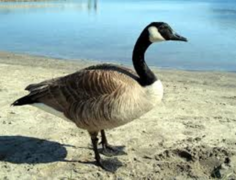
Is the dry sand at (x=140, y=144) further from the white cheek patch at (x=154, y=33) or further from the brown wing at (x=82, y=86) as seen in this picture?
the white cheek patch at (x=154, y=33)

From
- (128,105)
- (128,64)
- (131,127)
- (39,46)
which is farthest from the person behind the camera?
(39,46)

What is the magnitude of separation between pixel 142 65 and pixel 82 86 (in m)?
0.91

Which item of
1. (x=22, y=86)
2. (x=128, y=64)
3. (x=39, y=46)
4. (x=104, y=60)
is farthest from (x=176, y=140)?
(x=39, y=46)

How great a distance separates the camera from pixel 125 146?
6551mm

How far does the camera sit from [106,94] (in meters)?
5.37

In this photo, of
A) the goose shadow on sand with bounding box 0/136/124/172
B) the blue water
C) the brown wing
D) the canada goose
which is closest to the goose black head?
the canada goose

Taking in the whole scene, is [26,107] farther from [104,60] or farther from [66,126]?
[104,60]

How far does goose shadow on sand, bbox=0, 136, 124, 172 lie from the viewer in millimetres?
5949

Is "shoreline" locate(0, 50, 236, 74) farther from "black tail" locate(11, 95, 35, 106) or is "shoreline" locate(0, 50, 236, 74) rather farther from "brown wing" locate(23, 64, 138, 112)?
"black tail" locate(11, 95, 35, 106)

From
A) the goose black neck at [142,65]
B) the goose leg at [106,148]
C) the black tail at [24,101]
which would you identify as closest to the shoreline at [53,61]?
the goose leg at [106,148]

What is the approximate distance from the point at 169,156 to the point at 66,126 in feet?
7.26

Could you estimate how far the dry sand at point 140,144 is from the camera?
5598 millimetres

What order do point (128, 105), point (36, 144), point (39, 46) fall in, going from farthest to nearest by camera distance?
point (39, 46), point (36, 144), point (128, 105)

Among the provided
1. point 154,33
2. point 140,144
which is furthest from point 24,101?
point 154,33
